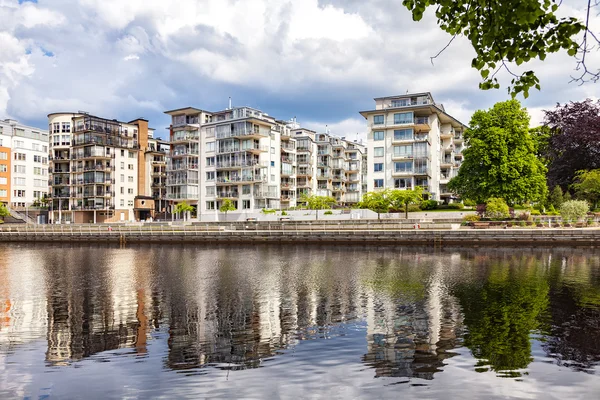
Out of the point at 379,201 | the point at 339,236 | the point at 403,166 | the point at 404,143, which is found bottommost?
the point at 339,236

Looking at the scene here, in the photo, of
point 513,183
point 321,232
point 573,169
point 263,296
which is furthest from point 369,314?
point 573,169

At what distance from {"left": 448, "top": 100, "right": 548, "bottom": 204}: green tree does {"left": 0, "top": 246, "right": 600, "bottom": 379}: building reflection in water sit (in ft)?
82.7

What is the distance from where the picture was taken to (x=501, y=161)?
2603 inches

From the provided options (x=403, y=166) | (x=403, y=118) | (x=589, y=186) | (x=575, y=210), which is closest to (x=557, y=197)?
(x=589, y=186)

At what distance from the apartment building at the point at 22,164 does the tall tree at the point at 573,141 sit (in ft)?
377

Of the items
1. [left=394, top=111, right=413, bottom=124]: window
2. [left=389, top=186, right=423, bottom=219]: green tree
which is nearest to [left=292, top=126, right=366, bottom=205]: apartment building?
[left=394, top=111, right=413, bottom=124]: window

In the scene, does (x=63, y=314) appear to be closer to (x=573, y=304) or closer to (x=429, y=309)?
(x=429, y=309)

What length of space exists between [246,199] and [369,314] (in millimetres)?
78550

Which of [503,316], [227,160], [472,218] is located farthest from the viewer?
[227,160]

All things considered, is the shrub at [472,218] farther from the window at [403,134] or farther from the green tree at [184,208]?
the green tree at [184,208]

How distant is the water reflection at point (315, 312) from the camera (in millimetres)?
14875

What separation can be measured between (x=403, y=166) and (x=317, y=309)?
68094 millimetres

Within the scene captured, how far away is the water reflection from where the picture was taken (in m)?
14.9

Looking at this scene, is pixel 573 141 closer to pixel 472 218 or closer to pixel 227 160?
pixel 472 218
